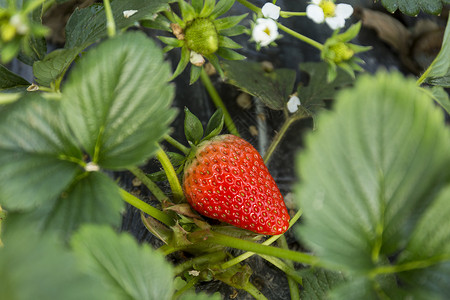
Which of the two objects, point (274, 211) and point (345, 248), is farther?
point (274, 211)

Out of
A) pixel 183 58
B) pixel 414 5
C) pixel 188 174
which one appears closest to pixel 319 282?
pixel 188 174

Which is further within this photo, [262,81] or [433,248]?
[262,81]

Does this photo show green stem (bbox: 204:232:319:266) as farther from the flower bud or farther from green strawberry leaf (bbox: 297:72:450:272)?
the flower bud

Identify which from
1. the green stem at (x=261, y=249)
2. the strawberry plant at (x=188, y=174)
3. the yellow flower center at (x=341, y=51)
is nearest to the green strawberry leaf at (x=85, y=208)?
the strawberry plant at (x=188, y=174)

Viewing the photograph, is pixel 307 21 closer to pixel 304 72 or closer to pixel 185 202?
pixel 304 72

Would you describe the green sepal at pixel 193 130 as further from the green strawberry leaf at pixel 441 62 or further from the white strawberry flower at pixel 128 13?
the green strawberry leaf at pixel 441 62

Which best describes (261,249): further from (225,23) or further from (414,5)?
(414,5)

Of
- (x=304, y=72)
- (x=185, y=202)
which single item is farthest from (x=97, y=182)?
(x=304, y=72)
